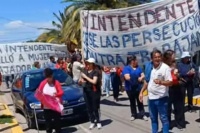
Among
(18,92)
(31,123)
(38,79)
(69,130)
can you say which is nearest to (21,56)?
(18,92)

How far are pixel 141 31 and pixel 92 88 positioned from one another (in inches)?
85.1

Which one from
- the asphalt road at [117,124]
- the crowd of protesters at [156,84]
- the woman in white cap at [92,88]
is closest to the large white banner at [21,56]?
the asphalt road at [117,124]

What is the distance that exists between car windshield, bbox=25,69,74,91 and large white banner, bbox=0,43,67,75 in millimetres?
Result: 6203

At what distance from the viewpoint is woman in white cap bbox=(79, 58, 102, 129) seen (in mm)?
9164

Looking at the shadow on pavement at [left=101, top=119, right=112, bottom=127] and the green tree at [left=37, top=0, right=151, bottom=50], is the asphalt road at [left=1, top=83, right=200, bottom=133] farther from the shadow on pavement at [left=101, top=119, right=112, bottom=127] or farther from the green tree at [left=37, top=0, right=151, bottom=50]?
the green tree at [left=37, top=0, right=151, bottom=50]

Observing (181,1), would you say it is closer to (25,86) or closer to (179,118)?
(179,118)

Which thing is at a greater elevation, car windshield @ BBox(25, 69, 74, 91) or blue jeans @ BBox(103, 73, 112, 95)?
car windshield @ BBox(25, 69, 74, 91)

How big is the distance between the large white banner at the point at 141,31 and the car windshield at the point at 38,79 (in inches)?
36.1

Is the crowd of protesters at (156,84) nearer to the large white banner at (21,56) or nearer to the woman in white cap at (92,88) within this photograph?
the woman in white cap at (92,88)

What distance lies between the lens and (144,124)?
9.41 metres

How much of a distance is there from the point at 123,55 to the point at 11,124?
3.51 m

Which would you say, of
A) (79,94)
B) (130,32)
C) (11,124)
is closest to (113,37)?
(130,32)

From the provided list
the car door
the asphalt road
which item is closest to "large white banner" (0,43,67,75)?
the car door

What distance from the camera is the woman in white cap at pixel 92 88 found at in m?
9.16
